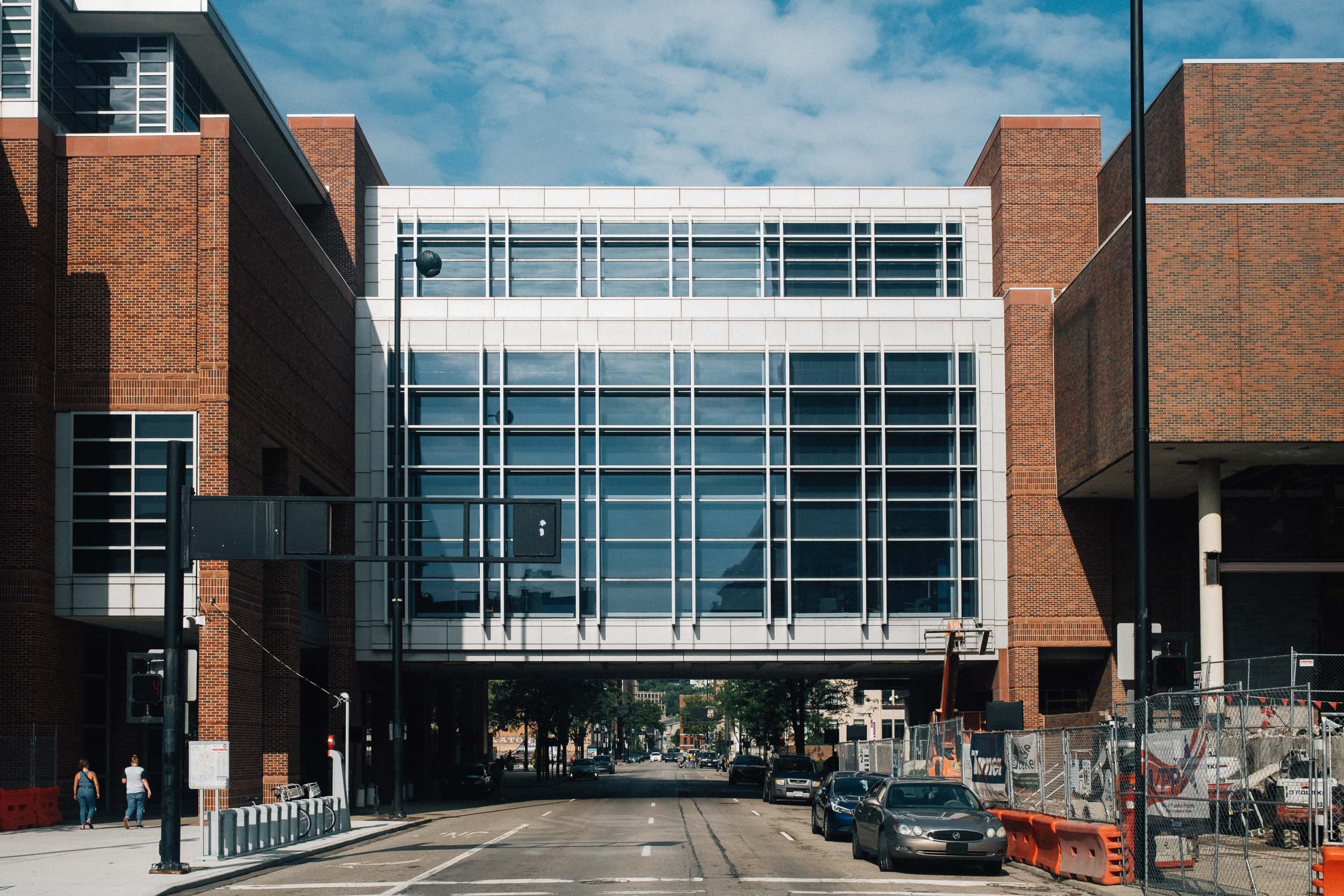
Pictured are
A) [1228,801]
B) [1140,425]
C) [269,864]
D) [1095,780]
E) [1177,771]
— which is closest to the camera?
[1228,801]

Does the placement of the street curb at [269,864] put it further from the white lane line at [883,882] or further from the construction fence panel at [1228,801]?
the construction fence panel at [1228,801]

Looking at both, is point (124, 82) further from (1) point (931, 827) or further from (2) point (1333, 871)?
(2) point (1333, 871)

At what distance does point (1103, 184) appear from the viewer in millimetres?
45938

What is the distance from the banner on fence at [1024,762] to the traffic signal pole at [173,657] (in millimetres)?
14282

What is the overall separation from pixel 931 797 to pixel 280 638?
72.8ft

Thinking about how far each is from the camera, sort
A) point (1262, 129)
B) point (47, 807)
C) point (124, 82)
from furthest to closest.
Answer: point (1262, 129) < point (124, 82) < point (47, 807)

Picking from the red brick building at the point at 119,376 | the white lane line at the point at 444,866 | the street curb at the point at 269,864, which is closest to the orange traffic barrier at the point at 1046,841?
the white lane line at the point at 444,866

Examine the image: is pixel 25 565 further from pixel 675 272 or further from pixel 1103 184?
pixel 1103 184

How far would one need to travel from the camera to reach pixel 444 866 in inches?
909

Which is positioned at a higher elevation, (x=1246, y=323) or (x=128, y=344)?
(x=1246, y=323)

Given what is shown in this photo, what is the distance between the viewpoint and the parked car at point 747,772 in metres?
67.8

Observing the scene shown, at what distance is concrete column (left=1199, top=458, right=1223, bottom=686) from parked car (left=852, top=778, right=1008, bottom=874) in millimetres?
15144

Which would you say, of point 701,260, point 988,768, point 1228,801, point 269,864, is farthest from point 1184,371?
point 269,864

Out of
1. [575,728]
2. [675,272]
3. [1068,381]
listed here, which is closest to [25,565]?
[675,272]
